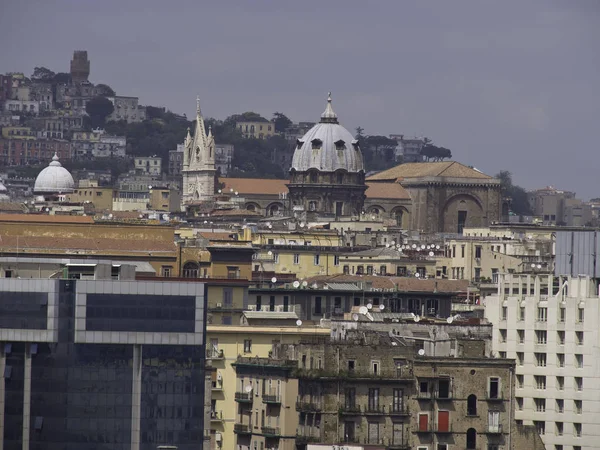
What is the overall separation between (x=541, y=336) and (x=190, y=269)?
1427 inches

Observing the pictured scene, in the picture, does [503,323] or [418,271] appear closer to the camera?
[503,323]

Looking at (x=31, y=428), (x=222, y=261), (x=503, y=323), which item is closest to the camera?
(x=31, y=428)

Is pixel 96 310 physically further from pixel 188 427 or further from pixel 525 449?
pixel 525 449

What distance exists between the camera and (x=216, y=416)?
8794 cm

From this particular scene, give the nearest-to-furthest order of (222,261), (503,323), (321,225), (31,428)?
1. (31,428)
2. (503,323)
3. (222,261)
4. (321,225)

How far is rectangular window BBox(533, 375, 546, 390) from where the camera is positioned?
283 feet

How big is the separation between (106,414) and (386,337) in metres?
15.6

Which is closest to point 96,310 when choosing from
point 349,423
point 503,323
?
point 349,423

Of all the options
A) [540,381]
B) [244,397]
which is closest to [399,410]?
[244,397]

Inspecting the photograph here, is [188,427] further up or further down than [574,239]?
further down

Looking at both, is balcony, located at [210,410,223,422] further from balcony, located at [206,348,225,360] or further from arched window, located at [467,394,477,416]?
arched window, located at [467,394,477,416]

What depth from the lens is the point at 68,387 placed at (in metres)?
72.2

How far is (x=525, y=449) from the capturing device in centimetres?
8219

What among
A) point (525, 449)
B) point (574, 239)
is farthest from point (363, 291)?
point (525, 449)
